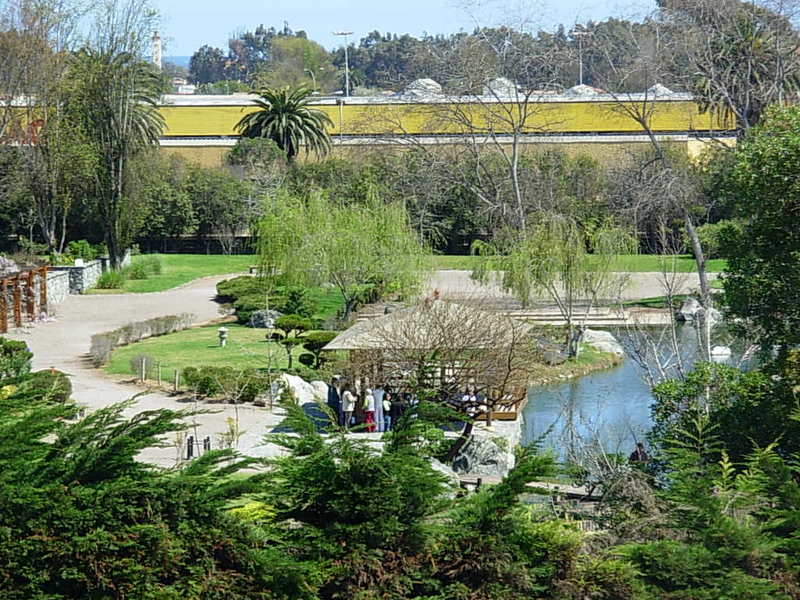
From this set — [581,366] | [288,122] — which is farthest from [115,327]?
[288,122]

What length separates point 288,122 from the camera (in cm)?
5369

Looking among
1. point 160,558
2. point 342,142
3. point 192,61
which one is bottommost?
point 160,558

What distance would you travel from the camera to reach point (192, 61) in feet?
547

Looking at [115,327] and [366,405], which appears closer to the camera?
[366,405]

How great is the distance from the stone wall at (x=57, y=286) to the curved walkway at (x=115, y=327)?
0.29 meters

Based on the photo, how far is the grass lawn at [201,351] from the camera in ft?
80.0


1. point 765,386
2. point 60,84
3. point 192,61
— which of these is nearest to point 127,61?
point 60,84

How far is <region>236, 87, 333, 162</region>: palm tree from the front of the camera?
53688mm

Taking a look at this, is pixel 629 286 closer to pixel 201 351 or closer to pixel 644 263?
pixel 644 263

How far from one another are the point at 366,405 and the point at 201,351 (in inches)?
367

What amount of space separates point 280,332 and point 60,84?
18.1 m

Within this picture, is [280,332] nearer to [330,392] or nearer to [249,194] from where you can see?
[330,392]

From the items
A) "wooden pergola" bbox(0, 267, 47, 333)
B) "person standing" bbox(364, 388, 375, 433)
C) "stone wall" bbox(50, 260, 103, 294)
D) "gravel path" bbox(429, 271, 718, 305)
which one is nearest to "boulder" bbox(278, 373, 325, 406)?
"person standing" bbox(364, 388, 375, 433)

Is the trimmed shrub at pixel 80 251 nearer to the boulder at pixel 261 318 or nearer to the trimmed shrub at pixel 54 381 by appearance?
the boulder at pixel 261 318
